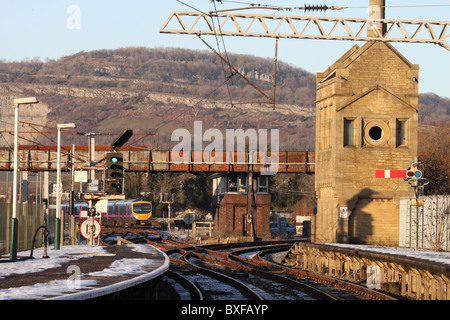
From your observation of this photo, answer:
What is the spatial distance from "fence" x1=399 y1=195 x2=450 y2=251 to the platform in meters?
15.5

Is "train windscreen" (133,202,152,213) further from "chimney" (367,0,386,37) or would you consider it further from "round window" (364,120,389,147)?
"round window" (364,120,389,147)

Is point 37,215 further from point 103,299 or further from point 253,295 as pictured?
point 103,299

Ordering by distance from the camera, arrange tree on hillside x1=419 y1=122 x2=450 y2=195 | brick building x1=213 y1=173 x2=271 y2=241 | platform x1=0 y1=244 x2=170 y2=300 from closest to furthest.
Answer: platform x1=0 y1=244 x2=170 y2=300 → tree on hillside x1=419 y1=122 x2=450 y2=195 → brick building x1=213 y1=173 x2=271 y2=241

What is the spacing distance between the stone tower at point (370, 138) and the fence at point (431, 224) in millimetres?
2766

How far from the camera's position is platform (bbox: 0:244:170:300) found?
15383mm

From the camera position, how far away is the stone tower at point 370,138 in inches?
1767

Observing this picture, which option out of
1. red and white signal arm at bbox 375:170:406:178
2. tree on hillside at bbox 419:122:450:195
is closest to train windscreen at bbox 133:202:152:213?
tree on hillside at bbox 419:122:450:195

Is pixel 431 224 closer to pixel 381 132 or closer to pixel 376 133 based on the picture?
pixel 381 132

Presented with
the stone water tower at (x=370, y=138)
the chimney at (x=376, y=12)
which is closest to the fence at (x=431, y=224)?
the stone water tower at (x=370, y=138)

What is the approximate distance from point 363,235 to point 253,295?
76.1 feet

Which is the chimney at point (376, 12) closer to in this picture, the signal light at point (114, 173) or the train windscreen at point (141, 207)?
the signal light at point (114, 173)

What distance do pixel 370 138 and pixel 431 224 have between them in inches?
324
